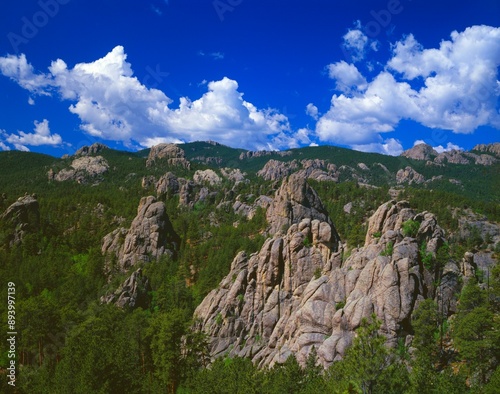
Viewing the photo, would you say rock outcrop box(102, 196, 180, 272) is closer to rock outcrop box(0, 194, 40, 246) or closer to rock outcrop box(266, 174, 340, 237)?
rock outcrop box(0, 194, 40, 246)

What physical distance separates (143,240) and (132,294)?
32.1m

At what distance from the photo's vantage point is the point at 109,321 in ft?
178

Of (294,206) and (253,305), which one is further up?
(294,206)

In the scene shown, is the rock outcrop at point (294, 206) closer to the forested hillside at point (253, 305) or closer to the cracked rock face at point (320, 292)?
the forested hillside at point (253, 305)

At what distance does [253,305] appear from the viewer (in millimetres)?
65625

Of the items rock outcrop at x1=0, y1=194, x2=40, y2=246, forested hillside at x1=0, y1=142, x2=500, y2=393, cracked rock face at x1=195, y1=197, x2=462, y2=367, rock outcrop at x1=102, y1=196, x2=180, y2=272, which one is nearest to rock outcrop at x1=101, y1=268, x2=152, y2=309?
forested hillside at x1=0, y1=142, x2=500, y2=393

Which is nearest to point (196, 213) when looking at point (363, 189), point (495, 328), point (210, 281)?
point (210, 281)

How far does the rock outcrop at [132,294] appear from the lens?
80375mm

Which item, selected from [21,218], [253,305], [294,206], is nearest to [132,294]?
[253,305]

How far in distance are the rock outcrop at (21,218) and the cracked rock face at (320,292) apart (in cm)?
7465

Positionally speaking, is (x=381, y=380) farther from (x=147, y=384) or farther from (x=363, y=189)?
(x=363, y=189)

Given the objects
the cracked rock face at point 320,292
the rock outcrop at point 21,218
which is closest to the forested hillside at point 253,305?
the cracked rock face at point 320,292

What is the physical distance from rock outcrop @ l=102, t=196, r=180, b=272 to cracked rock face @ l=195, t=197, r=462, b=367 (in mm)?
43322

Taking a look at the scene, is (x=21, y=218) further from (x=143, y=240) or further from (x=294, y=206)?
(x=294, y=206)
